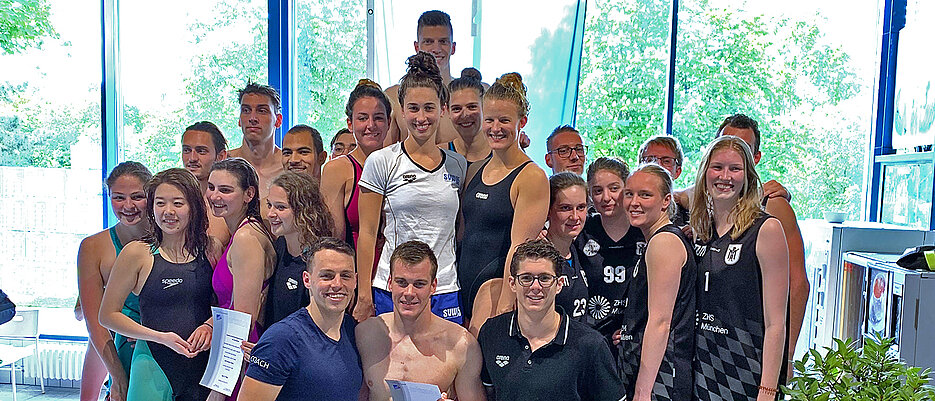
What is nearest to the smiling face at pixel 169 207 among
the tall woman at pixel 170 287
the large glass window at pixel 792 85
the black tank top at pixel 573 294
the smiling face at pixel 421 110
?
the tall woman at pixel 170 287

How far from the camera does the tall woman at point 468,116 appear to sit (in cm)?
275

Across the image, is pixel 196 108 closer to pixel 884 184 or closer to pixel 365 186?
pixel 365 186

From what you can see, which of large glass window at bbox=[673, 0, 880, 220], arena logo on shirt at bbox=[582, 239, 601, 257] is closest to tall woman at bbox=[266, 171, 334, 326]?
arena logo on shirt at bbox=[582, 239, 601, 257]

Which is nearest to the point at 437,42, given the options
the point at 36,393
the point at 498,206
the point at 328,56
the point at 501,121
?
the point at 501,121

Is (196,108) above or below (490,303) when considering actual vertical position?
above

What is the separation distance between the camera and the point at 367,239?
8.50 ft

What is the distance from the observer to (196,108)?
5258 mm

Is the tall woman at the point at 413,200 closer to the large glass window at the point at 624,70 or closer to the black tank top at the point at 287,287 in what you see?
the black tank top at the point at 287,287

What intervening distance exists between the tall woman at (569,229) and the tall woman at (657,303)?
16cm

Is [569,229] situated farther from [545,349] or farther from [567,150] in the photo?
[567,150]

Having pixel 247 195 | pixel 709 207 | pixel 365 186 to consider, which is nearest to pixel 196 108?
pixel 247 195

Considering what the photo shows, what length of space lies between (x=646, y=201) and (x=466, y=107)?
0.78 meters

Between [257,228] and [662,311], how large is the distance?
146 cm

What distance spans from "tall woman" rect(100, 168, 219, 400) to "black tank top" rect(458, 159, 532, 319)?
0.98 metres
